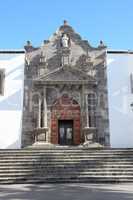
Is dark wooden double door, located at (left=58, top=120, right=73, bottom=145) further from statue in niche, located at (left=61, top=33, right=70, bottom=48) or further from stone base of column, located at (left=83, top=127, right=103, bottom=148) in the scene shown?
statue in niche, located at (left=61, top=33, right=70, bottom=48)

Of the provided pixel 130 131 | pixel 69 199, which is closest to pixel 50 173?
pixel 69 199

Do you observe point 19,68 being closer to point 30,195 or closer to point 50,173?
point 50,173

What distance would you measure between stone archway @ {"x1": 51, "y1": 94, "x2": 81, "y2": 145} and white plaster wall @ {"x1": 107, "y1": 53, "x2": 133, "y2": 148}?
210cm

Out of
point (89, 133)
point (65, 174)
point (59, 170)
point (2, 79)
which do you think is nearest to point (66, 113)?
point (89, 133)

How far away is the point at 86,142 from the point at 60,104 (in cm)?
292

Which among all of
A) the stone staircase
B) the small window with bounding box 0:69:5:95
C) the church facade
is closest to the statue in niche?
the church facade

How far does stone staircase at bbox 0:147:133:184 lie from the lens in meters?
11.7

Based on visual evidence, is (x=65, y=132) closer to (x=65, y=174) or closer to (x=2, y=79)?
(x=2, y=79)

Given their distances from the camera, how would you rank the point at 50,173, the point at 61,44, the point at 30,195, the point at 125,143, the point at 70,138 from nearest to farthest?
the point at 30,195
the point at 50,173
the point at 125,143
the point at 70,138
the point at 61,44

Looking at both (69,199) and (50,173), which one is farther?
(50,173)

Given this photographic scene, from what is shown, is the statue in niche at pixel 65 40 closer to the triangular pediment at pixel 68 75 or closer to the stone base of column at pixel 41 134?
the triangular pediment at pixel 68 75

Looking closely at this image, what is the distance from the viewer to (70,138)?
1862 cm

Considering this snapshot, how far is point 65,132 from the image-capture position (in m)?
18.8

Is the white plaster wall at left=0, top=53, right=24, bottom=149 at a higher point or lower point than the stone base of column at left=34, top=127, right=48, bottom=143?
higher
